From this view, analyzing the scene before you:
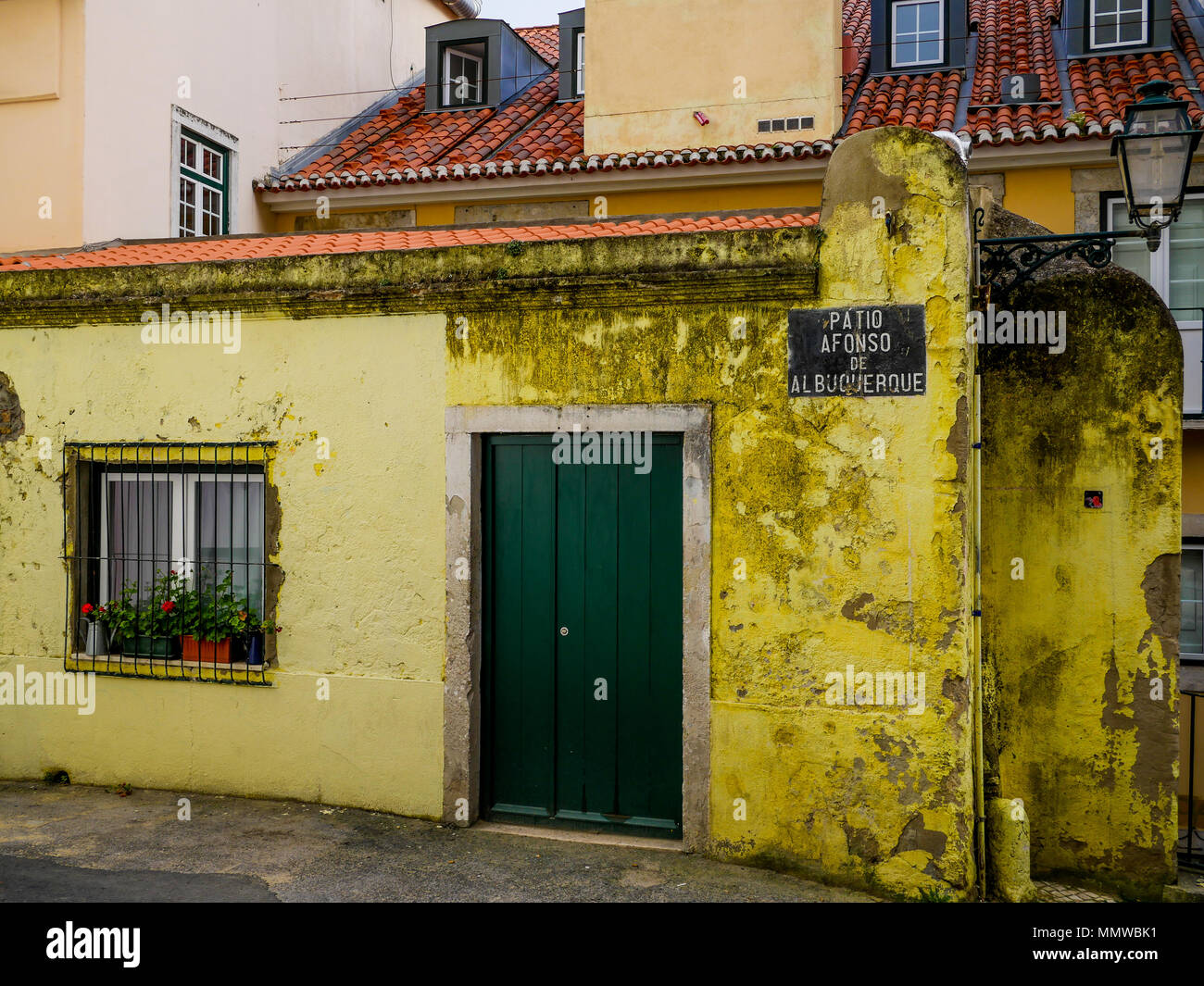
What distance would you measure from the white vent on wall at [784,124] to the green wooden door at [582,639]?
311 inches

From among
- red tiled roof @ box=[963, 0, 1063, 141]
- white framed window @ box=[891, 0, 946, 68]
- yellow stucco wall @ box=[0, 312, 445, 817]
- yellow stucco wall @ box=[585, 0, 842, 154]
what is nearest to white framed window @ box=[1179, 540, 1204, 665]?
red tiled roof @ box=[963, 0, 1063, 141]

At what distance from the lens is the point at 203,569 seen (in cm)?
688

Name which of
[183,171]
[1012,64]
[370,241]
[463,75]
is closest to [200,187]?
[183,171]

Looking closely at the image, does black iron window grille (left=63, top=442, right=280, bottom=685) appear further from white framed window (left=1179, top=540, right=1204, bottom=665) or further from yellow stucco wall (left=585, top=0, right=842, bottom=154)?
white framed window (left=1179, top=540, right=1204, bottom=665)

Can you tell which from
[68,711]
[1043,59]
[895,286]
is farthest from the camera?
[1043,59]

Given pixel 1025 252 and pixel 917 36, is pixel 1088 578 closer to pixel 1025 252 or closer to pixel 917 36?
pixel 1025 252

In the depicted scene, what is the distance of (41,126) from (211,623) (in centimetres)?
675

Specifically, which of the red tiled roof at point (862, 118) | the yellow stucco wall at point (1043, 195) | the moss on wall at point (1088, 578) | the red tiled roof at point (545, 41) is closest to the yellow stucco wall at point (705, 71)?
the red tiled roof at point (862, 118)

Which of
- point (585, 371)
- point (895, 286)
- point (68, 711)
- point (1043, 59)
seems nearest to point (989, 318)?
point (895, 286)

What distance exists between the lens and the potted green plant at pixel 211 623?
667 centimetres

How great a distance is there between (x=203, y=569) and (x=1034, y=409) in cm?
541

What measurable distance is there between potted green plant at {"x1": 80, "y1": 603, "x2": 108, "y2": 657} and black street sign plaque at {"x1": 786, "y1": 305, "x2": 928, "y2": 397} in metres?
4.83

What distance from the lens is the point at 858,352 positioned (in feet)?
18.0
